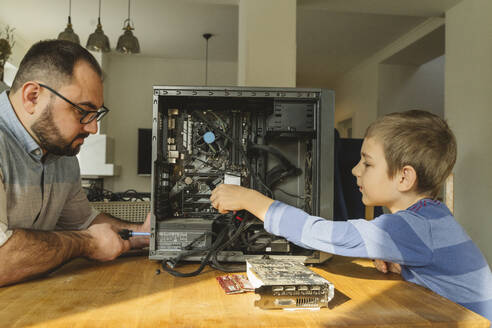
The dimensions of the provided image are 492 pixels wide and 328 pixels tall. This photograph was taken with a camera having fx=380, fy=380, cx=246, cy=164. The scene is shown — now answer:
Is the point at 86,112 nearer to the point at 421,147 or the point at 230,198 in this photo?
the point at 230,198

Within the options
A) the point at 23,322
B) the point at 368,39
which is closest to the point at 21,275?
the point at 23,322

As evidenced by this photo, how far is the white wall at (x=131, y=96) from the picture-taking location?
17.4ft

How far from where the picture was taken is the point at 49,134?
3.06ft

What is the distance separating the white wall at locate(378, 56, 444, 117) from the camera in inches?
196

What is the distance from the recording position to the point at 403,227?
2.35ft

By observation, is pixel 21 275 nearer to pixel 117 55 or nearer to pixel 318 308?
pixel 318 308

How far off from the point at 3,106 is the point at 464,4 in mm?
3376

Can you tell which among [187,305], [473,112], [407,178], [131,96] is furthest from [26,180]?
[131,96]

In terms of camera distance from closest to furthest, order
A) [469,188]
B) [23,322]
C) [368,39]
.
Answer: [23,322]
[469,188]
[368,39]

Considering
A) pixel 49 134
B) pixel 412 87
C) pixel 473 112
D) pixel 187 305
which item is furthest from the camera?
pixel 412 87

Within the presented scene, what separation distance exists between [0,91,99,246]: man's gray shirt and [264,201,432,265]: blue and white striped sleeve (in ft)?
1.77

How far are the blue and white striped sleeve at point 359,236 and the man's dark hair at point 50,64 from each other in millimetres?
607

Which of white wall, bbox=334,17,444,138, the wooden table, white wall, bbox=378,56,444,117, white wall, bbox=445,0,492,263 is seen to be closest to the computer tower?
the wooden table

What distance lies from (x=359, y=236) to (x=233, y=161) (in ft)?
1.31
